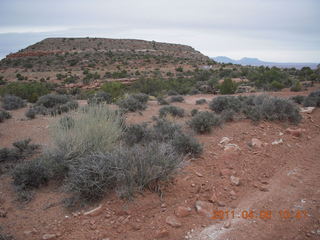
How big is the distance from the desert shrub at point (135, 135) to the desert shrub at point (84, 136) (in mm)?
783

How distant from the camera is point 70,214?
10.6 feet

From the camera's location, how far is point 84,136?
14.1 feet

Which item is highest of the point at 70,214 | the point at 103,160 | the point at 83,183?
the point at 103,160

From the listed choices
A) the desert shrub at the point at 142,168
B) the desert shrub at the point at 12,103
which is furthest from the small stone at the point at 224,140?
the desert shrub at the point at 12,103

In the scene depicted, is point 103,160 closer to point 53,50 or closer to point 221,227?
point 221,227

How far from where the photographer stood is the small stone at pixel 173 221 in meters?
2.97

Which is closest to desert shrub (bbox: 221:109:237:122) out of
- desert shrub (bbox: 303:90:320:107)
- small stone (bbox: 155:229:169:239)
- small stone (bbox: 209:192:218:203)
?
small stone (bbox: 209:192:218:203)

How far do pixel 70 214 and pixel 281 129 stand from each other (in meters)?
5.94

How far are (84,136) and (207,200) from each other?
2.37 meters

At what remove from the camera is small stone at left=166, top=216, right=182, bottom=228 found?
297cm

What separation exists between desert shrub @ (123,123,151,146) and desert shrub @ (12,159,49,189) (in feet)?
6.07

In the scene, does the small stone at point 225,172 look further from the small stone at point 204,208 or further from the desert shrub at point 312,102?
the desert shrub at point 312,102

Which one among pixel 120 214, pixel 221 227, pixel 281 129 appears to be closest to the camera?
pixel 221 227

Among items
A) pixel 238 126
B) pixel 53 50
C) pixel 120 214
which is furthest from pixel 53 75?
pixel 120 214
